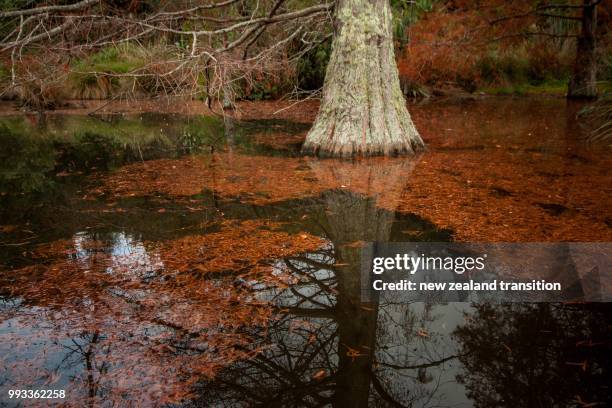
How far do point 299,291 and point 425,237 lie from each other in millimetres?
1238

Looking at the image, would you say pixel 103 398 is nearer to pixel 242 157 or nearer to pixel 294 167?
pixel 294 167

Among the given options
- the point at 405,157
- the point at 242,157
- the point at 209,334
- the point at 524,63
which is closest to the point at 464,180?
the point at 405,157

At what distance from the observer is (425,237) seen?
3658 millimetres

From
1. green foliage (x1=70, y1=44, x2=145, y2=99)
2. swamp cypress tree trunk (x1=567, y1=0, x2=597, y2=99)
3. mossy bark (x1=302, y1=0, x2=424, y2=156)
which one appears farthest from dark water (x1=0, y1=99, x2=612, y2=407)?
green foliage (x1=70, y1=44, x2=145, y2=99)

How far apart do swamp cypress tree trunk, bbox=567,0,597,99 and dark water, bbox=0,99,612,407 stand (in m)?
7.46

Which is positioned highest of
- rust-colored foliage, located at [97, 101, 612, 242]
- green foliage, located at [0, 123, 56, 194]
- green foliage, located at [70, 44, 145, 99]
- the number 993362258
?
green foliage, located at [70, 44, 145, 99]

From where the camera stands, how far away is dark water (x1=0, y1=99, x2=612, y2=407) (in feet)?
6.76

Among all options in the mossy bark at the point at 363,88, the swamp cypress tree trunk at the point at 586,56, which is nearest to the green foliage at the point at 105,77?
the mossy bark at the point at 363,88

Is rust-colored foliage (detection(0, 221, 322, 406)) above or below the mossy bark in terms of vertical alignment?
below

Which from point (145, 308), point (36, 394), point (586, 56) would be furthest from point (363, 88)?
point (586, 56)

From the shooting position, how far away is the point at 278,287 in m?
2.91

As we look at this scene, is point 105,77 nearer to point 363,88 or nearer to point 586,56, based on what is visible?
point 363,88

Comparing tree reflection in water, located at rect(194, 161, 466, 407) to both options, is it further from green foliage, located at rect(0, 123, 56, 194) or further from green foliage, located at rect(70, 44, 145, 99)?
green foliage, located at rect(70, 44, 145, 99)

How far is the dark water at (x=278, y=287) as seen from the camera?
206 cm
